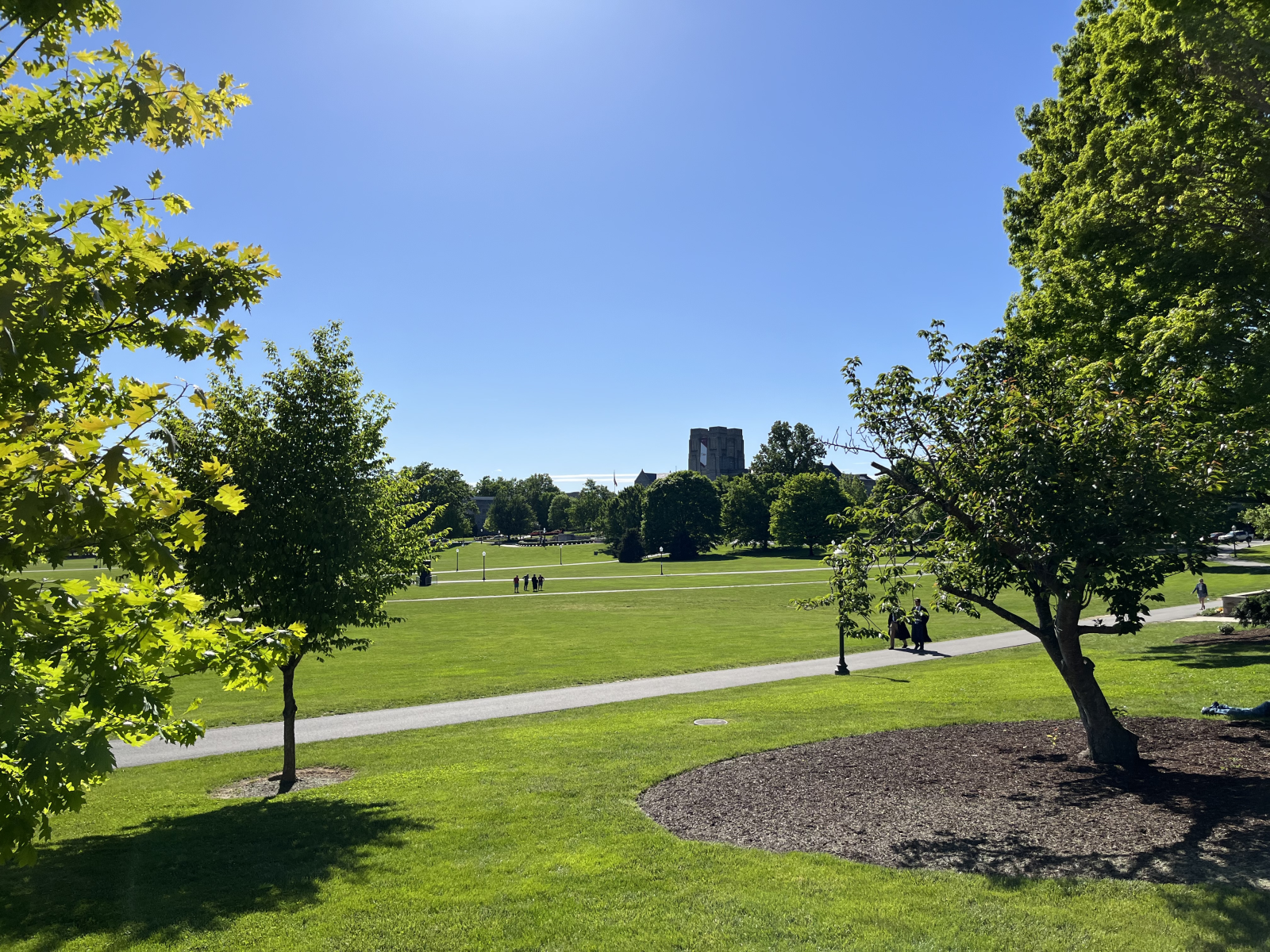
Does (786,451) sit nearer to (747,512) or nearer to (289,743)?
(747,512)

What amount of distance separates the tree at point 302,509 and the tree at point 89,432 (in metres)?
7.02

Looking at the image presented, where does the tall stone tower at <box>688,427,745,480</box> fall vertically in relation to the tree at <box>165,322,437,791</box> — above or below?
above

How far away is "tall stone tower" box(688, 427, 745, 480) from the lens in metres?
179

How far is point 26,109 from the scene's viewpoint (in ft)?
15.1

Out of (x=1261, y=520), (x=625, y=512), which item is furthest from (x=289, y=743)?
(x=625, y=512)

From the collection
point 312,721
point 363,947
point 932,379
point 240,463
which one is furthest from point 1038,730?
point 312,721

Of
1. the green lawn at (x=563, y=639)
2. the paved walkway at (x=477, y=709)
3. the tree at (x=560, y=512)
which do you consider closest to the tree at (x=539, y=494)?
the tree at (x=560, y=512)

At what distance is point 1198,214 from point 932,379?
205 inches

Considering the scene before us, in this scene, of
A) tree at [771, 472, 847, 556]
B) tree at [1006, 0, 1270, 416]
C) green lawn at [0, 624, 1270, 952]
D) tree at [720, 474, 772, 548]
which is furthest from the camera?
tree at [720, 474, 772, 548]

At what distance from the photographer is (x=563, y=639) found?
101 ft

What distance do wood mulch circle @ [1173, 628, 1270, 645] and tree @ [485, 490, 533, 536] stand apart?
136 metres

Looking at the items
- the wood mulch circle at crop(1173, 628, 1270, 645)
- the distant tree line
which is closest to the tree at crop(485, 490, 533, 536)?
the distant tree line

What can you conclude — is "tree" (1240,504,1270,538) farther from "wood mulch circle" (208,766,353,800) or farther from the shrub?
"wood mulch circle" (208,766,353,800)

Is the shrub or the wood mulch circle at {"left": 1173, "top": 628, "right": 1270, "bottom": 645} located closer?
the shrub
